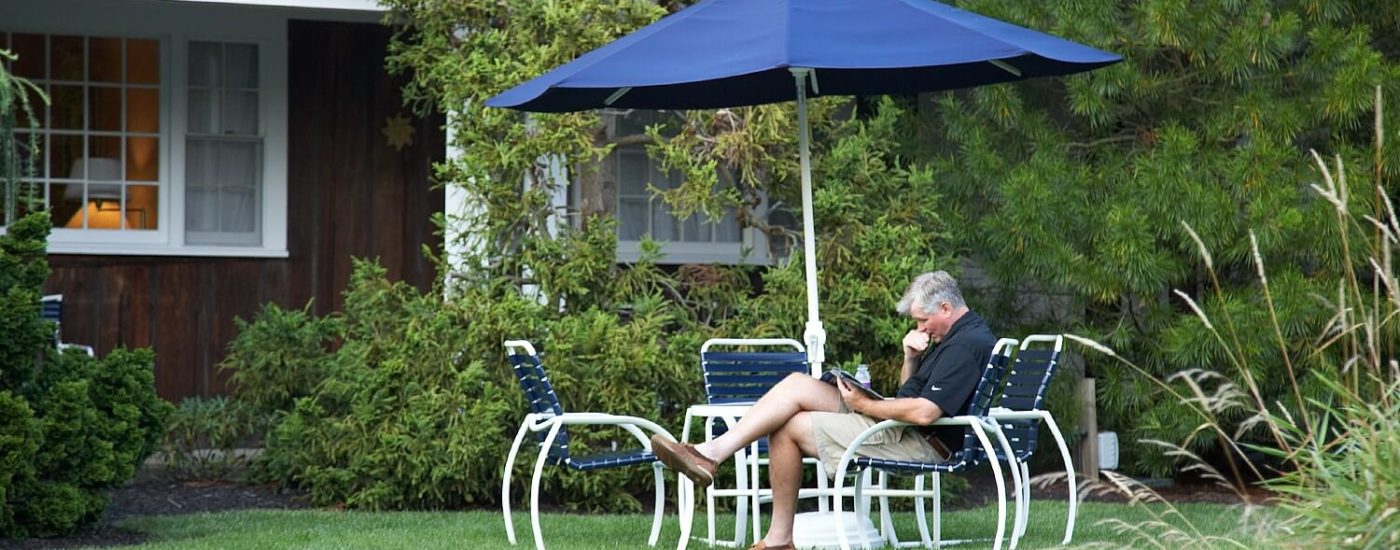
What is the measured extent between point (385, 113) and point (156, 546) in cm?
506

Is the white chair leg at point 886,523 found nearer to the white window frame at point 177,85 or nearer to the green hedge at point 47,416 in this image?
the green hedge at point 47,416

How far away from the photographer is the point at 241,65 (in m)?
A: 11.0

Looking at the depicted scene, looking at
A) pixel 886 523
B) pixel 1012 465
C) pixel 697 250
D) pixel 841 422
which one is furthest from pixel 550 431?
pixel 697 250

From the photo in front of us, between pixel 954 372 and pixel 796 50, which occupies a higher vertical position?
pixel 796 50

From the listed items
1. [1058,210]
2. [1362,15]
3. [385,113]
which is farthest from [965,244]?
[385,113]

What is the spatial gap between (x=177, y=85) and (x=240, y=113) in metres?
0.42

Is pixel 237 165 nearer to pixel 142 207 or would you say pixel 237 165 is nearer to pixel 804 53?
pixel 142 207

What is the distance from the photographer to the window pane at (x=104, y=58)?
10.7 meters

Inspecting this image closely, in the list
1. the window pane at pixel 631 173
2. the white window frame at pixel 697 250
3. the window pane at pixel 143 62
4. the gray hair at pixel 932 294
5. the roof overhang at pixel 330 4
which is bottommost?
the gray hair at pixel 932 294

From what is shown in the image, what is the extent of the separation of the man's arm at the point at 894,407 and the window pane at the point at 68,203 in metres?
6.22

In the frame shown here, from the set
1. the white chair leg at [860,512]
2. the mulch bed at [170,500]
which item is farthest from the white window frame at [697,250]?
the white chair leg at [860,512]

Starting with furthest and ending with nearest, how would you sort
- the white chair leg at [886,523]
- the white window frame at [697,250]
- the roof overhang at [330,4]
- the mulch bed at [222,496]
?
1. the white window frame at [697,250]
2. the roof overhang at [330,4]
3. the mulch bed at [222,496]
4. the white chair leg at [886,523]

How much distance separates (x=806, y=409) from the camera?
627 cm

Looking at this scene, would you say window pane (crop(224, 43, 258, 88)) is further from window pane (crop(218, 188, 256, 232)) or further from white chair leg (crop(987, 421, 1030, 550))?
white chair leg (crop(987, 421, 1030, 550))
